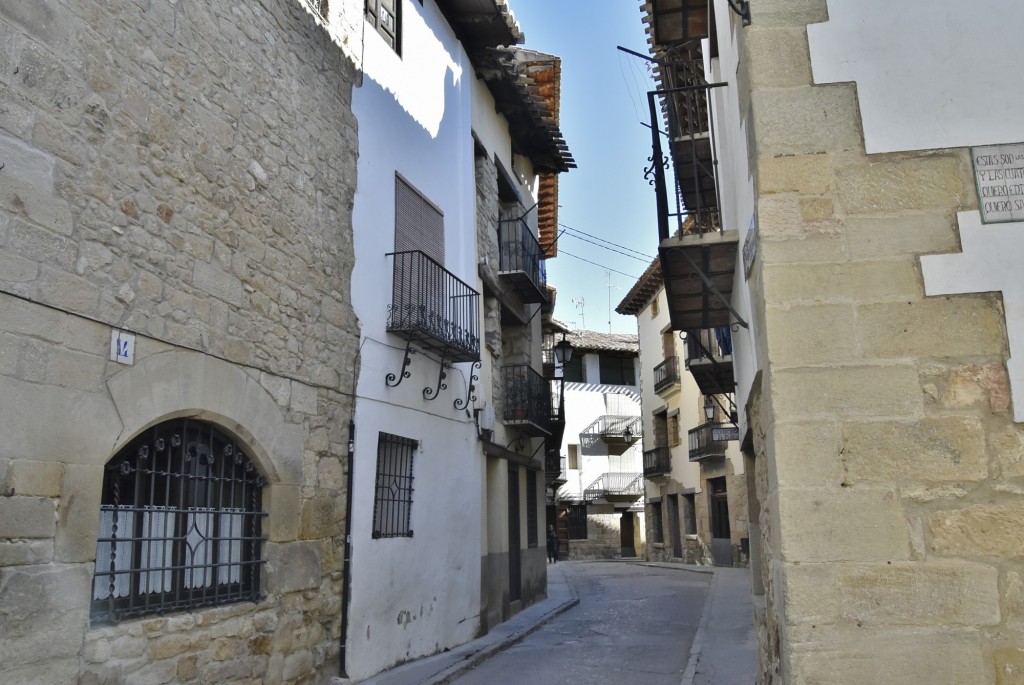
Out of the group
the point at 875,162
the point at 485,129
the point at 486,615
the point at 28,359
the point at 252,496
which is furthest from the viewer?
the point at 485,129

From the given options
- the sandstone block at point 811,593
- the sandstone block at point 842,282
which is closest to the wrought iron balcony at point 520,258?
the sandstone block at point 842,282

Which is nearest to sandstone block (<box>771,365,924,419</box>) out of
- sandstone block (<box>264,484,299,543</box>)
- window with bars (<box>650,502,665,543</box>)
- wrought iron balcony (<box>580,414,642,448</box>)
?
sandstone block (<box>264,484,299,543</box>)

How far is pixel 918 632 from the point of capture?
11.2ft

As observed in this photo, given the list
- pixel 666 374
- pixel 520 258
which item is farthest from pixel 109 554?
pixel 666 374

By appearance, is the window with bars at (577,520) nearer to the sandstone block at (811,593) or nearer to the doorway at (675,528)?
the doorway at (675,528)

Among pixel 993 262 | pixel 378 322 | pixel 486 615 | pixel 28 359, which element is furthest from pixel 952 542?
pixel 486 615

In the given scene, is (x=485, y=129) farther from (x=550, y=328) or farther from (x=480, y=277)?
(x=550, y=328)

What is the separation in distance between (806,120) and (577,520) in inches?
1296

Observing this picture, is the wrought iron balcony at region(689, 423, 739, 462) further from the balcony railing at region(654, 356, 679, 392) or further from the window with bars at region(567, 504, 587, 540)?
the window with bars at region(567, 504, 587, 540)

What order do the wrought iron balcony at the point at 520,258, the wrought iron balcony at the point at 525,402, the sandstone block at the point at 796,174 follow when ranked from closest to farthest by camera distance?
the sandstone block at the point at 796,174
the wrought iron balcony at the point at 525,402
the wrought iron balcony at the point at 520,258

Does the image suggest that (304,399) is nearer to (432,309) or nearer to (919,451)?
(432,309)

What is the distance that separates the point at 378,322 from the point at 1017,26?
19.6 ft

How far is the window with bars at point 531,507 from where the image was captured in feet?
47.8

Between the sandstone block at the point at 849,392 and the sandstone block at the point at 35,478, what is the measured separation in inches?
145
